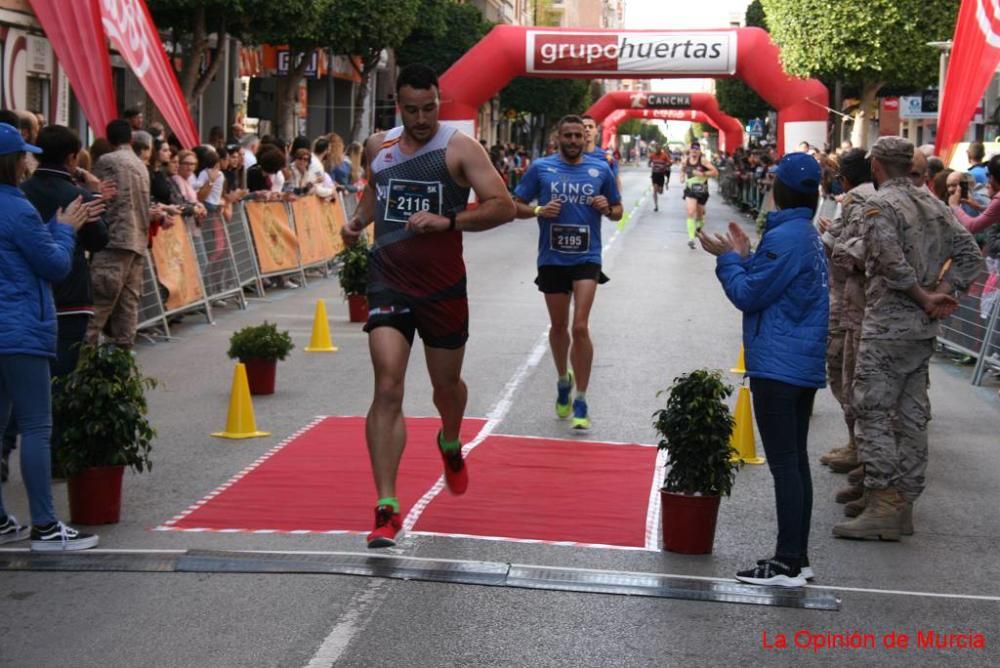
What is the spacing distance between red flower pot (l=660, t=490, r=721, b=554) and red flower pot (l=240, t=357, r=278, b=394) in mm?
5196

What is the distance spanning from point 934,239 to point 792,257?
1.39 metres

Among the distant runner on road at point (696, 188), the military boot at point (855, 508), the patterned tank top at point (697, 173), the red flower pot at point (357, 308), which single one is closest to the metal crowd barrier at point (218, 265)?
Result: the red flower pot at point (357, 308)

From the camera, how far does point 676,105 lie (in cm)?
6297

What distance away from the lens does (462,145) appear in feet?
23.7

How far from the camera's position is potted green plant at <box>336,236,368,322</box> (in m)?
16.0

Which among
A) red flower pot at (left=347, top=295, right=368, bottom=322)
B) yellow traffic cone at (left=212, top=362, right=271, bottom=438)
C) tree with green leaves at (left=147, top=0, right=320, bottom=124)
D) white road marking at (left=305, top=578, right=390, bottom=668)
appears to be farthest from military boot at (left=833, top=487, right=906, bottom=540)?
tree with green leaves at (left=147, top=0, right=320, bottom=124)

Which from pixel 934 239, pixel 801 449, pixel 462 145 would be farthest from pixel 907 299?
pixel 462 145

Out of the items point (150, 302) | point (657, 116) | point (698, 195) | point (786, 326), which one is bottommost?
point (150, 302)

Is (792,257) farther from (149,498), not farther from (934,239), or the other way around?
(149,498)

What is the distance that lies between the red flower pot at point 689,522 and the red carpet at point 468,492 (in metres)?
0.20

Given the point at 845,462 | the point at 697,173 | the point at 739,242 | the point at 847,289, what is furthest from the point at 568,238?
the point at 697,173

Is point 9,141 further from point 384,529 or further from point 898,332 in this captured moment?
point 898,332

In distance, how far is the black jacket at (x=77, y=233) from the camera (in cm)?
835

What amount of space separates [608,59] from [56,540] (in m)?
24.8
